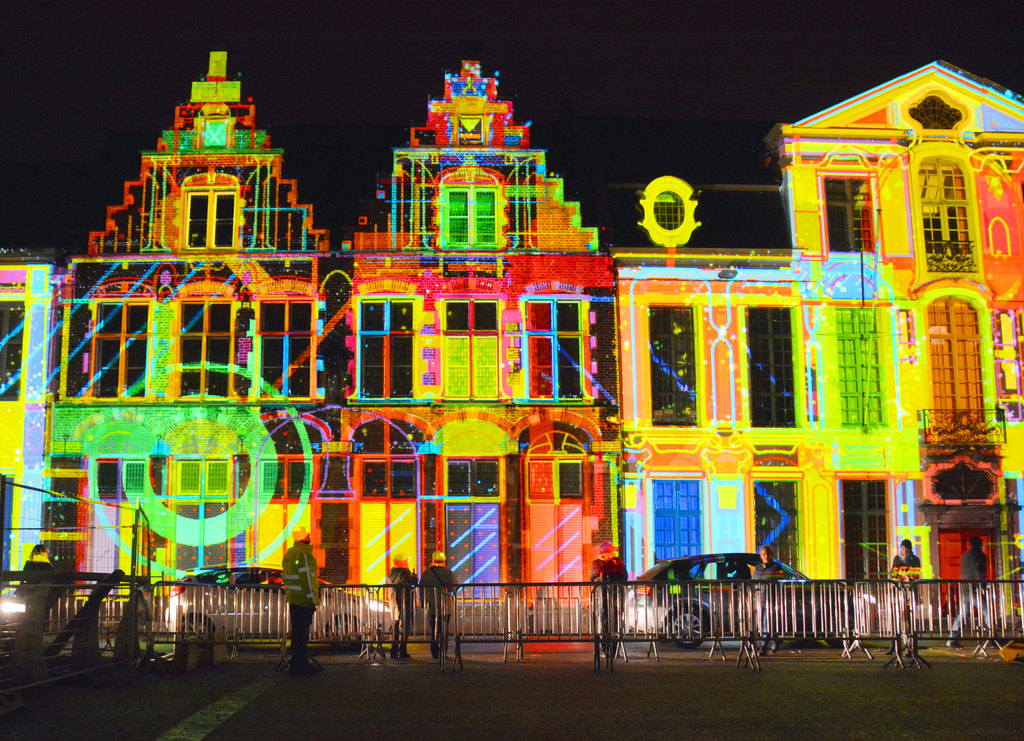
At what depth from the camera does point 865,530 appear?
84.9ft

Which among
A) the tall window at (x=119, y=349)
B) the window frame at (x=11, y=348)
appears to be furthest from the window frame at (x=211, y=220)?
the window frame at (x=11, y=348)

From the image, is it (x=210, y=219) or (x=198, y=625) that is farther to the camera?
(x=210, y=219)

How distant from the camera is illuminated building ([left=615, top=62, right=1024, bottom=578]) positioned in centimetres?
2570

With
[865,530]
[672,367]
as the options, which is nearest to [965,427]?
[865,530]

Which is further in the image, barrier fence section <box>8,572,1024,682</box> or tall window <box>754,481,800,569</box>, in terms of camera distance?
tall window <box>754,481,800,569</box>

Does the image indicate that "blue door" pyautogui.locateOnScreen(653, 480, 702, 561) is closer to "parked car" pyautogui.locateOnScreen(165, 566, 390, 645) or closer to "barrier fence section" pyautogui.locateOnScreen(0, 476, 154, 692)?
"parked car" pyautogui.locateOnScreen(165, 566, 390, 645)

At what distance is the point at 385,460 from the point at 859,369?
11.4 metres

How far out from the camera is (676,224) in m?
26.9

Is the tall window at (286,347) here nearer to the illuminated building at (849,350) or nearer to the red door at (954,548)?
the illuminated building at (849,350)

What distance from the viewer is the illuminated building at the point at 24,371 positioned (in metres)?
25.1

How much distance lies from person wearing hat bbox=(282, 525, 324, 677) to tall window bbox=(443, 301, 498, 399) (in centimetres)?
1175

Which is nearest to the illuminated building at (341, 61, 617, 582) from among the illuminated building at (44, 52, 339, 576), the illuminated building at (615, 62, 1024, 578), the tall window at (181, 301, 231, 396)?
the illuminated building at (615, 62, 1024, 578)

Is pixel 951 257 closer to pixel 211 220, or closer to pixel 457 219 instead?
pixel 457 219

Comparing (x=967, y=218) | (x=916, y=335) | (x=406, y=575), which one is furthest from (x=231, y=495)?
(x=967, y=218)
